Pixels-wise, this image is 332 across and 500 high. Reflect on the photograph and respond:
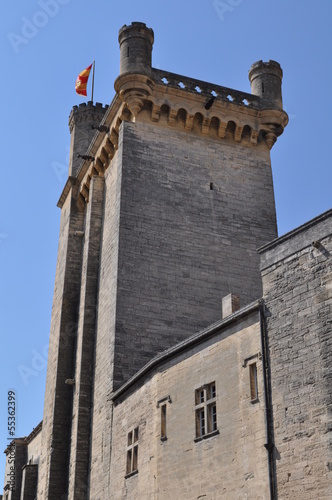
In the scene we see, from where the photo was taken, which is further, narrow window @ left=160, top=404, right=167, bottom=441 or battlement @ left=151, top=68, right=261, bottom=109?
battlement @ left=151, top=68, right=261, bottom=109

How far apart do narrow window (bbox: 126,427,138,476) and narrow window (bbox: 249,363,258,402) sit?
4775mm

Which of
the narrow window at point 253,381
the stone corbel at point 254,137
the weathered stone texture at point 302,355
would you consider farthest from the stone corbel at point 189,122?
the narrow window at point 253,381

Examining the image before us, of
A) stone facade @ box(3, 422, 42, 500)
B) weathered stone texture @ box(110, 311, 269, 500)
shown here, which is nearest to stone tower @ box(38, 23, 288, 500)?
weathered stone texture @ box(110, 311, 269, 500)

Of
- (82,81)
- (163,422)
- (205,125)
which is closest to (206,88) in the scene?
(205,125)

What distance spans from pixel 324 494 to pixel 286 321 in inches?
124

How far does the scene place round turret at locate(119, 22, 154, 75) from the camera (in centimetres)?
2368

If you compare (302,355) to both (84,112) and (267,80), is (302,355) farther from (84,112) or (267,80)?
(84,112)

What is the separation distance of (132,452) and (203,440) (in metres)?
3.35

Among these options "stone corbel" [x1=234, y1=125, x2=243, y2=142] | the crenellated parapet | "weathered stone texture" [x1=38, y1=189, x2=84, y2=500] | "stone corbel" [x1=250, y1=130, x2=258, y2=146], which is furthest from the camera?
"stone corbel" [x1=250, y1=130, x2=258, y2=146]

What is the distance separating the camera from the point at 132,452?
17.2m

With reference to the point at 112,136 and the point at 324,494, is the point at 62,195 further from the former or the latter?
the point at 324,494

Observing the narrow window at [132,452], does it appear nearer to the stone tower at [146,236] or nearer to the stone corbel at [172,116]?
the stone tower at [146,236]

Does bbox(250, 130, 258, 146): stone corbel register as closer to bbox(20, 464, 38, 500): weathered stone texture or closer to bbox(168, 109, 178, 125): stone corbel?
bbox(168, 109, 178, 125): stone corbel

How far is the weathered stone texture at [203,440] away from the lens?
43.1 ft
